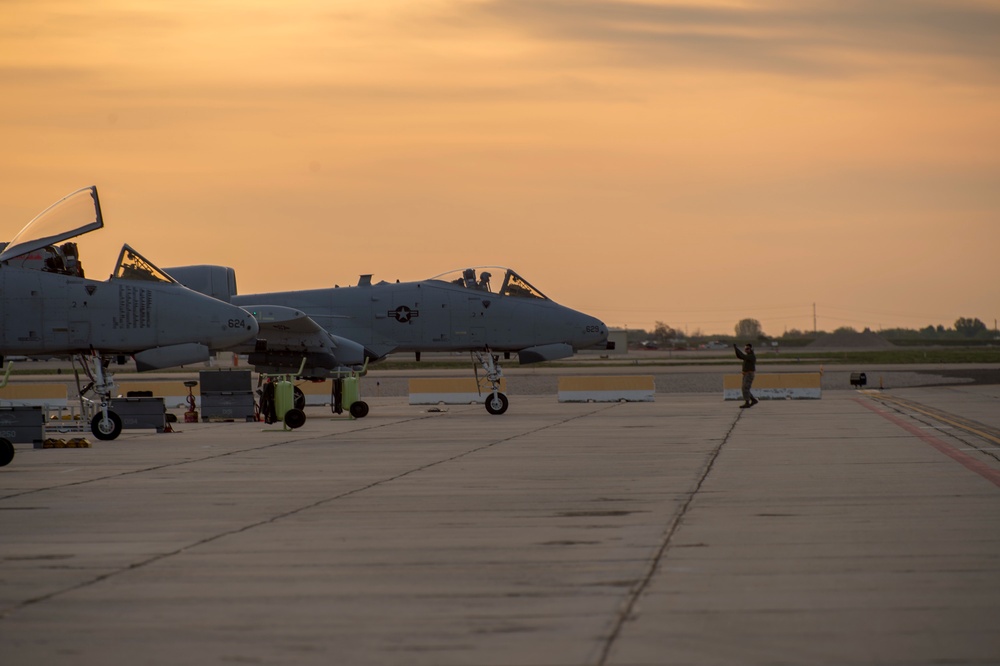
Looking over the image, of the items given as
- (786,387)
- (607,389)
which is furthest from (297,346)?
(786,387)

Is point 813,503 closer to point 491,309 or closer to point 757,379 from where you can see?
point 491,309

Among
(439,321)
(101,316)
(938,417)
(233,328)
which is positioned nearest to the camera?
(101,316)

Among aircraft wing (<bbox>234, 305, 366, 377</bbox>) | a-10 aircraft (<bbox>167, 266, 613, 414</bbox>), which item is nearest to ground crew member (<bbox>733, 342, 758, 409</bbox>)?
a-10 aircraft (<bbox>167, 266, 613, 414</bbox>)

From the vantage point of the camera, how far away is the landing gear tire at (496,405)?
29109 millimetres

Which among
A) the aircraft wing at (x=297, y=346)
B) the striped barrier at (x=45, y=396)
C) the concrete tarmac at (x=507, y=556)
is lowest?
the concrete tarmac at (x=507, y=556)

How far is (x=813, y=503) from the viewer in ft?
38.7

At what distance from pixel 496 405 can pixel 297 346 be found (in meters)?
4.99

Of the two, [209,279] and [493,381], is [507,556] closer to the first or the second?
[493,381]

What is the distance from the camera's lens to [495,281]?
1203 inches

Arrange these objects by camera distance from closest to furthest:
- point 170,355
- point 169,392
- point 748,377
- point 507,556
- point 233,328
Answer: point 507,556 → point 170,355 → point 233,328 → point 748,377 → point 169,392

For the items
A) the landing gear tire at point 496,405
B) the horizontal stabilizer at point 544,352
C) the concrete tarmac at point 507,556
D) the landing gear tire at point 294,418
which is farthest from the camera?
the horizontal stabilizer at point 544,352

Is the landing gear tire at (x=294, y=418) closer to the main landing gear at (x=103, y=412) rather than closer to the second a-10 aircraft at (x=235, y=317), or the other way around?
the second a-10 aircraft at (x=235, y=317)

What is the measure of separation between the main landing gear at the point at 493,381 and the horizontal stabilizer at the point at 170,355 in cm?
829

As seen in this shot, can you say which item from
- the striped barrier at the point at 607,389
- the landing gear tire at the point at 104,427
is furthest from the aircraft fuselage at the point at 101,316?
the striped barrier at the point at 607,389
